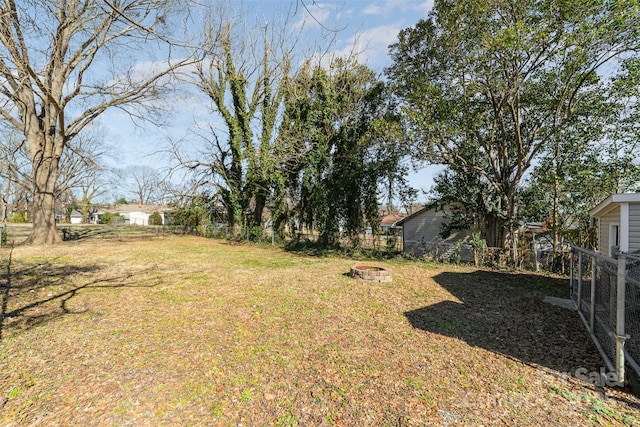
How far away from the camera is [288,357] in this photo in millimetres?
3531

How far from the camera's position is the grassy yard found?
255 cm

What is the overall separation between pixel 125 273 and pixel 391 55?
12630 millimetres

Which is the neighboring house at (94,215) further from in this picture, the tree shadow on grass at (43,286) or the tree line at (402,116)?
the tree shadow on grass at (43,286)

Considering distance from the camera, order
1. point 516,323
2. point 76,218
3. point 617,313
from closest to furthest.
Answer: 1. point 617,313
2. point 516,323
3. point 76,218

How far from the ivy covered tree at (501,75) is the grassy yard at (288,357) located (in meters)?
5.89

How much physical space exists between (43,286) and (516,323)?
9.24m

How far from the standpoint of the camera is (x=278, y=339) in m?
4.02

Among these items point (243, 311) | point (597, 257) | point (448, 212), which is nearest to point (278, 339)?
point (243, 311)

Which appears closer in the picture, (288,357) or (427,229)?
(288,357)

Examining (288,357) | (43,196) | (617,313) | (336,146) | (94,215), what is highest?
(336,146)

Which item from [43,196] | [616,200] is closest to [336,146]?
[616,200]

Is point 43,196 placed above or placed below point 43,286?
above

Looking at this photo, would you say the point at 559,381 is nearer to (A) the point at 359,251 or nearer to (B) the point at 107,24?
(A) the point at 359,251

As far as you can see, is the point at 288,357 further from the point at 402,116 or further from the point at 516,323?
the point at 402,116
